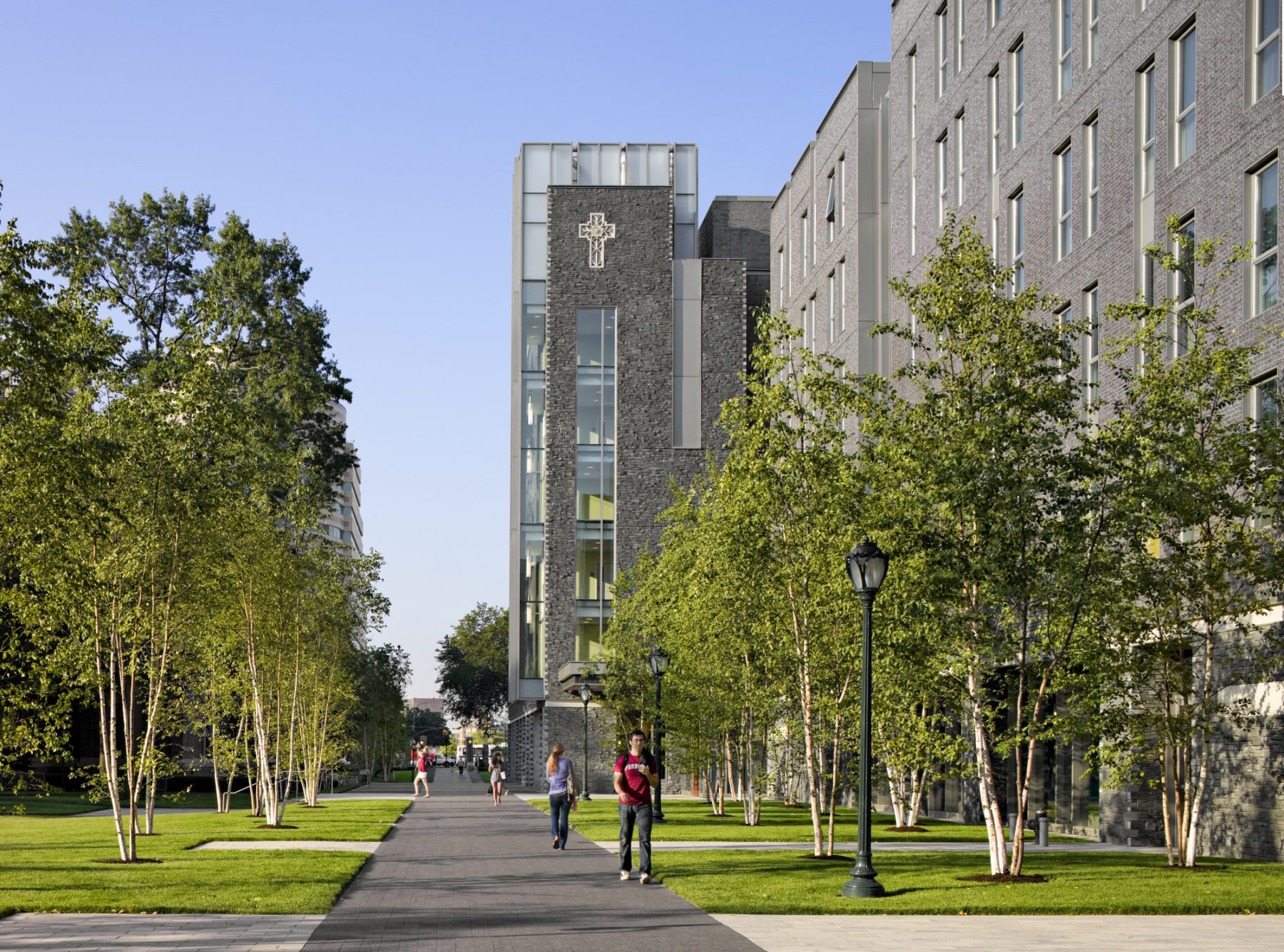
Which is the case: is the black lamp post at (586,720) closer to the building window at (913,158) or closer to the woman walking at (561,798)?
the building window at (913,158)

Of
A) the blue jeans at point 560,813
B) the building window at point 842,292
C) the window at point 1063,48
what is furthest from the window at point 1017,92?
the blue jeans at point 560,813

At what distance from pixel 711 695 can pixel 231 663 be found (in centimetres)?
1180

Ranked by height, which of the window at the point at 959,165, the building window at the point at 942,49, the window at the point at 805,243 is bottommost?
the window at the point at 959,165

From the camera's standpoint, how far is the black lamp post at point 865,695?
16.7 m

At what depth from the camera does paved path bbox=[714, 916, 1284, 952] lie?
41.5 feet

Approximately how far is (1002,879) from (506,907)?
6679 millimetres

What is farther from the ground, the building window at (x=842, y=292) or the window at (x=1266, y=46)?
the building window at (x=842, y=292)

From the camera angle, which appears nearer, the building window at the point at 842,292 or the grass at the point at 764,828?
the grass at the point at 764,828

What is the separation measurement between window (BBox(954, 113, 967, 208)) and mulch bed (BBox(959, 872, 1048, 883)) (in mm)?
21747

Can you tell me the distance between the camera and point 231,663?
35.4 m

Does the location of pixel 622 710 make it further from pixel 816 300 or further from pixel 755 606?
pixel 755 606

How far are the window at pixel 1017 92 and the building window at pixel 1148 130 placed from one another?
6.04 meters

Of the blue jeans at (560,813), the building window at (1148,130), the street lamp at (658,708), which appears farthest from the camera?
the street lamp at (658,708)

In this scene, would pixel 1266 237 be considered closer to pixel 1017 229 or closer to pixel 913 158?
pixel 1017 229
